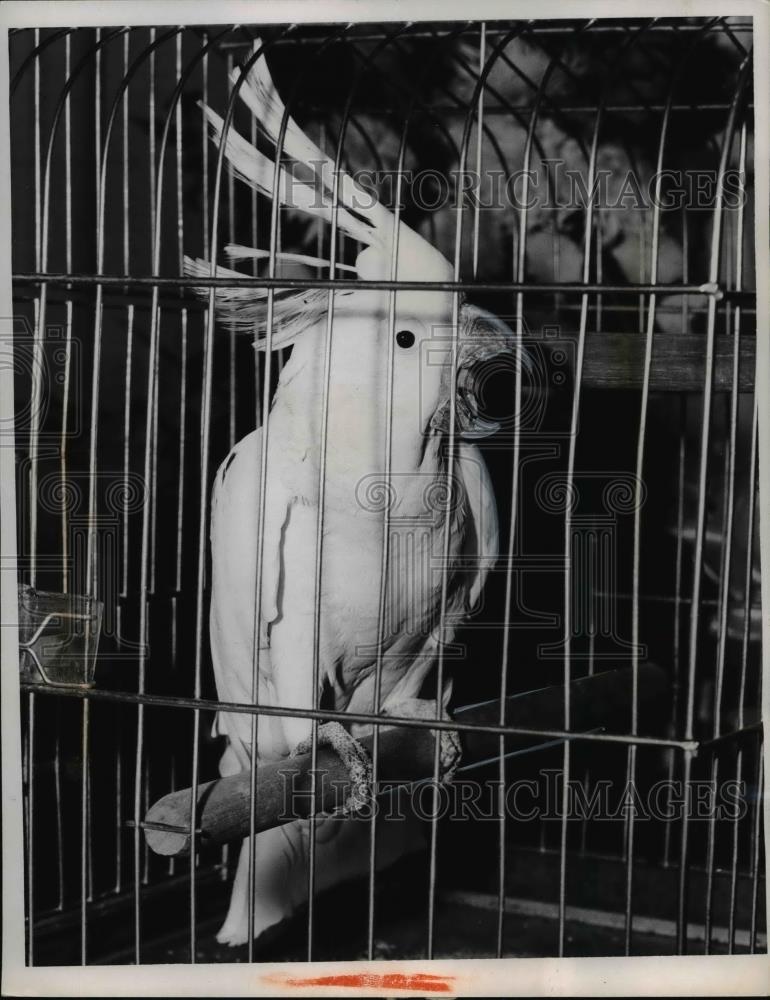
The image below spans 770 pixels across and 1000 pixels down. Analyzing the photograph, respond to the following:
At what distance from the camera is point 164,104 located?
1.37 metres

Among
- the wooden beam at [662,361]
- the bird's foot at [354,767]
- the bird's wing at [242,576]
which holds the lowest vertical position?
the bird's foot at [354,767]

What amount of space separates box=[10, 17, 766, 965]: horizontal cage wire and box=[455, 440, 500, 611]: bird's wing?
0.02 meters

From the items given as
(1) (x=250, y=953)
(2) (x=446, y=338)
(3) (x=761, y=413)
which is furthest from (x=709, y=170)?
(1) (x=250, y=953)

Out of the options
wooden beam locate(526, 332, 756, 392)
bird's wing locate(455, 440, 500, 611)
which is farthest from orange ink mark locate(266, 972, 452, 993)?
wooden beam locate(526, 332, 756, 392)

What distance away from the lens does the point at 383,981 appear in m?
0.86

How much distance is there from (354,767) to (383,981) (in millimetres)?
177

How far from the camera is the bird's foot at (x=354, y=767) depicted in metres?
0.94

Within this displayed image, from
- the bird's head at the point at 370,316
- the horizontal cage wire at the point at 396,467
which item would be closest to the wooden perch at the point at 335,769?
the horizontal cage wire at the point at 396,467

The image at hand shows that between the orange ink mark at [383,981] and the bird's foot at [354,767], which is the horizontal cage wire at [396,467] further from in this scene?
the orange ink mark at [383,981]

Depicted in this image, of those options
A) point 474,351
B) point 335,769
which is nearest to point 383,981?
point 335,769

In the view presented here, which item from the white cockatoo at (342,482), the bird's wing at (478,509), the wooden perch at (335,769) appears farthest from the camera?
the bird's wing at (478,509)

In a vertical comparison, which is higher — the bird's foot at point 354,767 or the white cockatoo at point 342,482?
the white cockatoo at point 342,482

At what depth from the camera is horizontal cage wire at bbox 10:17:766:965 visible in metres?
1.06

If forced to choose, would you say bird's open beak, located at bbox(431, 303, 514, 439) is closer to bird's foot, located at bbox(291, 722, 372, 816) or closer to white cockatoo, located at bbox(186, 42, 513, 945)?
white cockatoo, located at bbox(186, 42, 513, 945)
